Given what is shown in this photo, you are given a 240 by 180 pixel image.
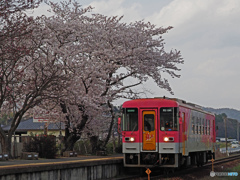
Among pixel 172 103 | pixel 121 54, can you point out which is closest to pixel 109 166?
pixel 172 103

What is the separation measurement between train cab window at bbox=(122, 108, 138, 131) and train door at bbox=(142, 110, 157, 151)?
0.36 metres

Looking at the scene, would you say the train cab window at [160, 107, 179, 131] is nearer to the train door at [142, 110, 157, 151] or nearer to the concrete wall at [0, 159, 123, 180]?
the train door at [142, 110, 157, 151]

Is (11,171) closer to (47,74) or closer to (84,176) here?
(84,176)

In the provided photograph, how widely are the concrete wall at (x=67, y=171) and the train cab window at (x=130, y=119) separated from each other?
173 centimetres

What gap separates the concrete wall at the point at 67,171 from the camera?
14.8 m

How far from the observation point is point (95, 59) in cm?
2800

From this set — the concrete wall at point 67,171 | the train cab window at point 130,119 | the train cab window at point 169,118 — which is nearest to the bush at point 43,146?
the concrete wall at point 67,171

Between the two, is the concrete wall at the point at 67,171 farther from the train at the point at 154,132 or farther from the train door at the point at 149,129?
the train door at the point at 149,129

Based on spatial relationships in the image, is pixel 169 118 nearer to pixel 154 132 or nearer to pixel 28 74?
pixel 154 132

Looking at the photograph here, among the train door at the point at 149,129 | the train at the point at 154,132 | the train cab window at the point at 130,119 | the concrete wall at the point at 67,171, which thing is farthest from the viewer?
the train cab window at the point at 130,119

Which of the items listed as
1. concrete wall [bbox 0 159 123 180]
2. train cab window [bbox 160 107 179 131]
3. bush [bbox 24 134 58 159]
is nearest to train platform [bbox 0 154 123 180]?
concrete wall [bbox 0 159 123 180]

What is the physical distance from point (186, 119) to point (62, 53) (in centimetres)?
813

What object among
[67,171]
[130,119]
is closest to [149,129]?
[130,119]

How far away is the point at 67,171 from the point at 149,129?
453cm
